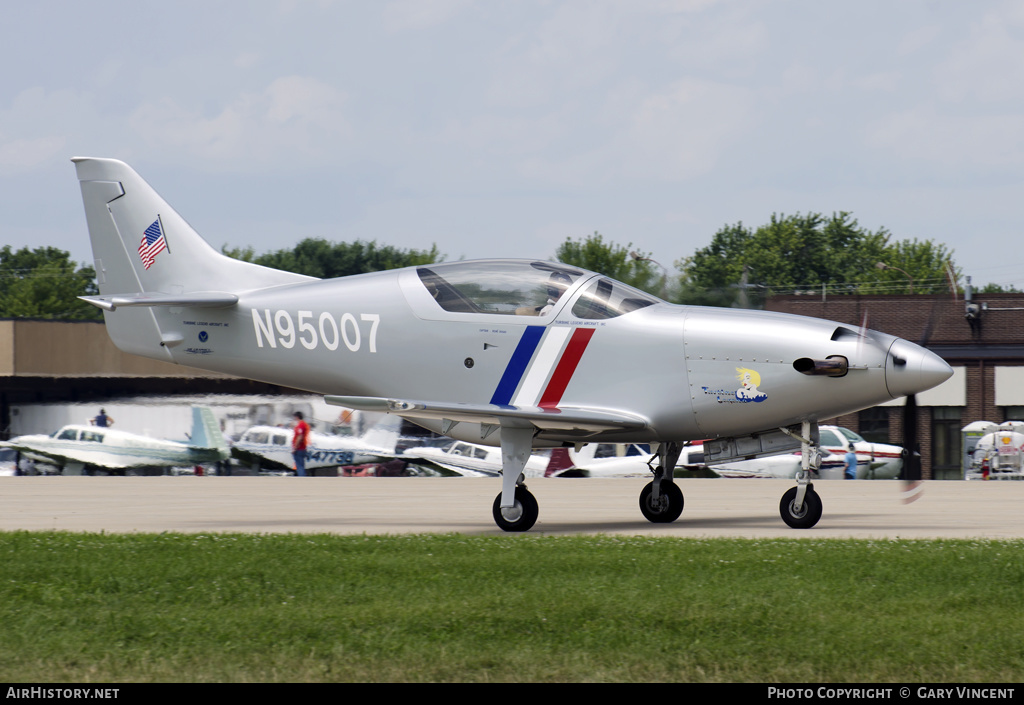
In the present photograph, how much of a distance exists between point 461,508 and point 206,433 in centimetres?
1623

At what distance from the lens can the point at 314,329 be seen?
13.5 metres

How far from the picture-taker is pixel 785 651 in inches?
229

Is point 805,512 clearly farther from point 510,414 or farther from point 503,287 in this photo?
point 503,287

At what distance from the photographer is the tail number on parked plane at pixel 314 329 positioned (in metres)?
13.2

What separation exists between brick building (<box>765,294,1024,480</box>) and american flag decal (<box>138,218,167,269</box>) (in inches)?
1104

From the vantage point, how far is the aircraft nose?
1144cm

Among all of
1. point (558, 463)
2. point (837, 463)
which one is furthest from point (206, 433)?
point (837, 463)

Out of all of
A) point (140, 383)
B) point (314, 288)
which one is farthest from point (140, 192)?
point (140, 383)

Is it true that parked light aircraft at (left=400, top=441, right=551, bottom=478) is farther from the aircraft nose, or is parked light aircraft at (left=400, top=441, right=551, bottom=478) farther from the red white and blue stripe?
the aircraft nose

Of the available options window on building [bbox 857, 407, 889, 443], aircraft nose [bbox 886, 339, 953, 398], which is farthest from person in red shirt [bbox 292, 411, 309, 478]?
window on building [bbox 857, 407, 889, 443]

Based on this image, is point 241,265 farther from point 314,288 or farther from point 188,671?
point 188,671

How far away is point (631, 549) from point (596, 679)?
14.0 feet

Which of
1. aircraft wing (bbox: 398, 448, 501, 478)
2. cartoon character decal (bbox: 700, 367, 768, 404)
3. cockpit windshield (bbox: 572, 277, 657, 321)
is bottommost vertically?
aircraft wing (bbox: 398, 448, 501, 478)

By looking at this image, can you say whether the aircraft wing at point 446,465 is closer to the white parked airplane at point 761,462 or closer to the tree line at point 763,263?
the white parked airplane at point 761,462
